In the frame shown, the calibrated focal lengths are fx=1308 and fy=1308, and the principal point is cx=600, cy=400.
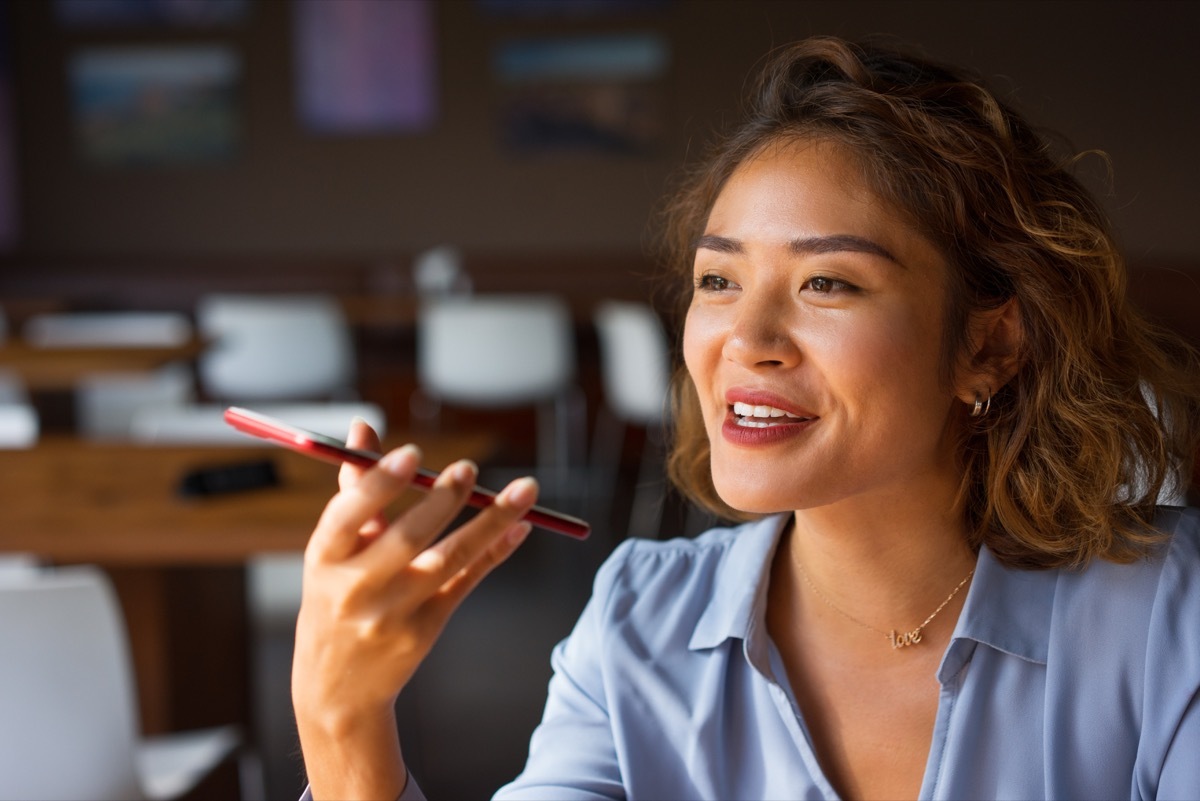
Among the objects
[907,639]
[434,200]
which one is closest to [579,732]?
[907,639]

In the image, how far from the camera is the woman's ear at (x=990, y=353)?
1.29m

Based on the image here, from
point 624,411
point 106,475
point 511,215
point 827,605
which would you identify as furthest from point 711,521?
point 511,215

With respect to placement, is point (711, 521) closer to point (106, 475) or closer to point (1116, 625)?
point (1116, 625)

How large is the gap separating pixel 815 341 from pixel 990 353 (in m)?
0.24

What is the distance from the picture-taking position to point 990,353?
4.33 ft

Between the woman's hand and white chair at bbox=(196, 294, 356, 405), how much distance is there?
4.97m

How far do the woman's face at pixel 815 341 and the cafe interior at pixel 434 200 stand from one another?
2.59 metres

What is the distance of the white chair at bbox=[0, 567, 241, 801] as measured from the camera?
5.40 feet

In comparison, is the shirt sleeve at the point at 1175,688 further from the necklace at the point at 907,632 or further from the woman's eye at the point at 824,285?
the woman's eye at the point at 824,285

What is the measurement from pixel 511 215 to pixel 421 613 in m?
6.88

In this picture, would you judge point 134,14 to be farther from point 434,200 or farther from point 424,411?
point 424,411

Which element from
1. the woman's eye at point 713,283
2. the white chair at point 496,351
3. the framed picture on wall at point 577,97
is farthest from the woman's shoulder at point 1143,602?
the framed picture on wall at point 577,97

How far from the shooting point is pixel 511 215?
7672 mm

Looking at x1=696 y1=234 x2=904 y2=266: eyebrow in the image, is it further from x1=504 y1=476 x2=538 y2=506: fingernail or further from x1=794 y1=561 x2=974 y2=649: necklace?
x1=504 y1=476 x2=538 y2=506: fingernail
